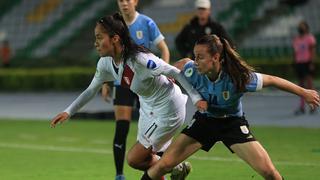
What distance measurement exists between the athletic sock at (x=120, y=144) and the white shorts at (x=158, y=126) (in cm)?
115

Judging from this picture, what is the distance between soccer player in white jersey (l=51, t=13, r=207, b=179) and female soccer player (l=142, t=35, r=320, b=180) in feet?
1.25

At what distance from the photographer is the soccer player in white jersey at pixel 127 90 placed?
9.98m

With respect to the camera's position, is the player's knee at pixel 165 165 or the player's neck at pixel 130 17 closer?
the player's knee at pixel 165 165

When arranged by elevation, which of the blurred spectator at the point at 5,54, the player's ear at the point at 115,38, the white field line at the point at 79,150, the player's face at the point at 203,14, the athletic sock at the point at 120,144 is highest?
the player's ear at the point at 115,38

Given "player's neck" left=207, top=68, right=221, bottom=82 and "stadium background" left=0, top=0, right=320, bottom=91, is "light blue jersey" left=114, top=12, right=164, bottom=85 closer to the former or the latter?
"player's neck" left=207, top=68, right=221, bottom=82

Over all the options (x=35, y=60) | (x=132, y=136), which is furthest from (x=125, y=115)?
(x=35, y=60)

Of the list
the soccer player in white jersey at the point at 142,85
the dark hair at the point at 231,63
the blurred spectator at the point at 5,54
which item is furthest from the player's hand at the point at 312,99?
the blurred spectator at the point at 5,54

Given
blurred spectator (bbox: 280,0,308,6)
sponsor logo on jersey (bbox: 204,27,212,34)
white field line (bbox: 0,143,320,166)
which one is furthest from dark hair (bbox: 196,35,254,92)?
blurred spectator (bbox: 280,0,308,6)

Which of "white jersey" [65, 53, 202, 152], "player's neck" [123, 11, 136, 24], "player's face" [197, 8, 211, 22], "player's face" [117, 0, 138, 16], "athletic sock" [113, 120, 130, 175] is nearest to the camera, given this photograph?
"white jersey" [65, 53, 202, 152]

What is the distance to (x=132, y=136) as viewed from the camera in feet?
53.4

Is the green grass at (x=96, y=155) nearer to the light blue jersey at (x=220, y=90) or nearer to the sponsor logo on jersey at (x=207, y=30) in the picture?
the sponsor logo on jersey at (x=207, y=30)

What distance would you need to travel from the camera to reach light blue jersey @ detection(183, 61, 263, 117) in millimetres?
7871

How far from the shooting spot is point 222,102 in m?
7.93

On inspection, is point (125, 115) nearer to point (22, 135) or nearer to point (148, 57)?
point (148, 57)
